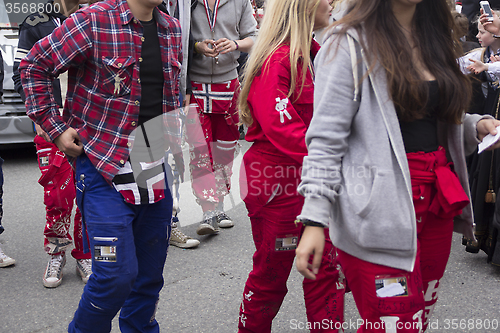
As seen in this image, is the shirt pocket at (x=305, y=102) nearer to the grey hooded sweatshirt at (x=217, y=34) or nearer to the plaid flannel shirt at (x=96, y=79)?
the plaid flannel shirt at (x=96, y=79)

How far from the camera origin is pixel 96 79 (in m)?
2.32

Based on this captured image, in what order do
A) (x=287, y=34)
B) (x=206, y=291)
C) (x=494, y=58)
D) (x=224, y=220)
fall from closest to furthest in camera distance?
1. (x=287, y=34)
2. (x=206, y=291)
3. (x=494, y=58)
4. (x=224, y=220)

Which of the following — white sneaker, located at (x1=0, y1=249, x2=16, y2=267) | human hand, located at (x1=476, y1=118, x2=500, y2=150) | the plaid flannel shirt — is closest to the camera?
human hand, located at (x1=476, y1=118, x2=500, y2=150)

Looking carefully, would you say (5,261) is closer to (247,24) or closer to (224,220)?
(224,220)

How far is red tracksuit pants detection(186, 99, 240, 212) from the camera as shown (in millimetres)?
4621

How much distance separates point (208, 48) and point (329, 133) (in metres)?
2.96

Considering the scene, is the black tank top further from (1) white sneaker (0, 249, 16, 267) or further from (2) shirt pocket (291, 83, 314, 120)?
(1) white sneaker (0, 249, 16, 267)

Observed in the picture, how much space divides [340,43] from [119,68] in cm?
109

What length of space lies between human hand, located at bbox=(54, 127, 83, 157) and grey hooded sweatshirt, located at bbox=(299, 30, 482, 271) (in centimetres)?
117

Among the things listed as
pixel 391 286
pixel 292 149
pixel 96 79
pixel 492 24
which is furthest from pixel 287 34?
pixel 492 24

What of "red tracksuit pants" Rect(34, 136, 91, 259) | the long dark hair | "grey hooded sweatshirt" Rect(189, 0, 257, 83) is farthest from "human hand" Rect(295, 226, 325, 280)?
"grey hooded sweatshirt" Rect(189, 0, 257, 83)

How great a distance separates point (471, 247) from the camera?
4.14 m

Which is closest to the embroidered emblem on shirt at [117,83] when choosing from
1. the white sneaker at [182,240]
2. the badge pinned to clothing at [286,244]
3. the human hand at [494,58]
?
the badge pinned to clothing at [286,244]

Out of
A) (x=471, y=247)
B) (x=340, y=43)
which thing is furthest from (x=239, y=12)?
(x=340, y=43)
